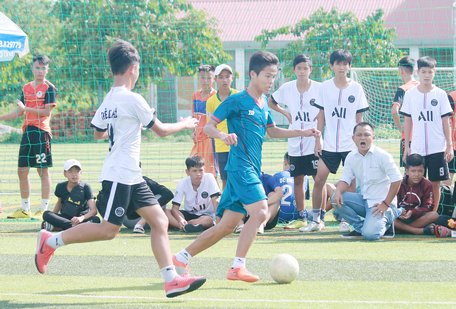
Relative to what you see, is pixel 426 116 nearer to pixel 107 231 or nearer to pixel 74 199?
pixel 74 199

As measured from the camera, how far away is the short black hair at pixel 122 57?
6957 mm

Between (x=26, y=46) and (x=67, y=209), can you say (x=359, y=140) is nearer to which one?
(x=67, y=209)

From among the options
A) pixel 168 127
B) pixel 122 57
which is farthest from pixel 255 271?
pixel 122 57

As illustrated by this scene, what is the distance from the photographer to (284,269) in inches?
285

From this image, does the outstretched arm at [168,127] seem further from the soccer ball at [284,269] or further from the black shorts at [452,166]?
the black shorts at [452,166]

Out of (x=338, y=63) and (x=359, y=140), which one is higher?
(x=338, y=63)

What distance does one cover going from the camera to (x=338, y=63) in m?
11.0

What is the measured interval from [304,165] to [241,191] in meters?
4.22

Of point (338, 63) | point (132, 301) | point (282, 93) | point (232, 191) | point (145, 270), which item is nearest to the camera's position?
point (132, 301)

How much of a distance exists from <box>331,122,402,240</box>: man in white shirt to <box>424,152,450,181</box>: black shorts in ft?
3.20

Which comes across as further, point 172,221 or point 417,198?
point 172,221

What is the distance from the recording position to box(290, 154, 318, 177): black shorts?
38.0ft

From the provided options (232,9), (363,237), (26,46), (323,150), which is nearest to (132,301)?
(363,237)

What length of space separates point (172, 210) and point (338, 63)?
2609mm
